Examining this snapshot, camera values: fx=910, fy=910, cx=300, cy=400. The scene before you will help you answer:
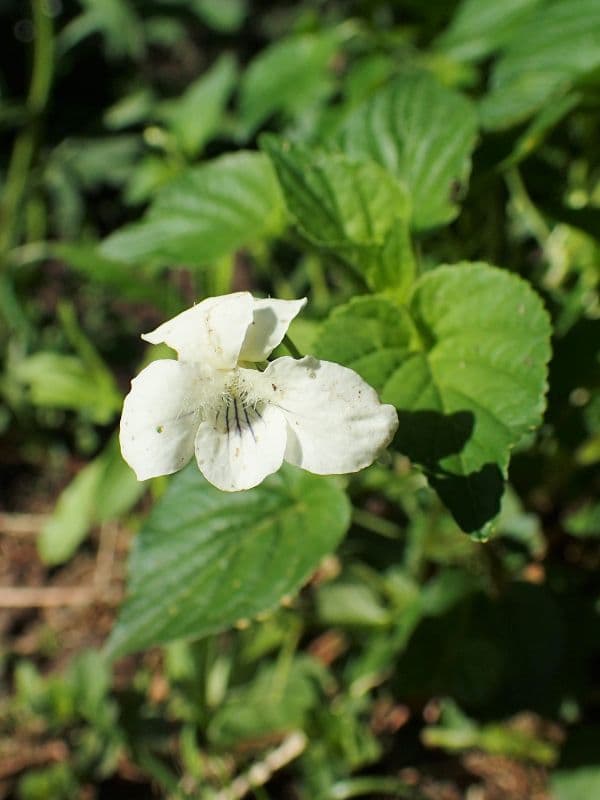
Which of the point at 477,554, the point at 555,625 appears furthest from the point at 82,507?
the point at 555,625

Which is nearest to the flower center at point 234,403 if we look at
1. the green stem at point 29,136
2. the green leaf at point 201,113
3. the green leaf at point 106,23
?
the green leaf at point 201,113

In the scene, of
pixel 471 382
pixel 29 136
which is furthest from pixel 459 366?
pixel 29 136

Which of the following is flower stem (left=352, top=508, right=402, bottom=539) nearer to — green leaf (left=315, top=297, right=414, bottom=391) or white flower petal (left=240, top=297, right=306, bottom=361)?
green leaf (left=315, top=297, right=414, bottom=391)

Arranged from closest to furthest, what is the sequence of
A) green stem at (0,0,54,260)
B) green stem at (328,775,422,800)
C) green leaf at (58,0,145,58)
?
green stem at (328,775,422,800)
green stem at (0,0,54,260)
green leaf at (58,0,145,58)

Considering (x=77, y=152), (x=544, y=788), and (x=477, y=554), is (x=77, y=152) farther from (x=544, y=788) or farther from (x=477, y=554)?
(x=544, y=788)

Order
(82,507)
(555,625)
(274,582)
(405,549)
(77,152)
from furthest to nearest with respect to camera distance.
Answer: (77,152) → (82,507) → (405,549) → (555,625) → (274,582)

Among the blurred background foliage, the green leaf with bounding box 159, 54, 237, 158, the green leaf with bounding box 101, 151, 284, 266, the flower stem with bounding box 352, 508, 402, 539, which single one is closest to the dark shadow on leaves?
the blurred background foliage

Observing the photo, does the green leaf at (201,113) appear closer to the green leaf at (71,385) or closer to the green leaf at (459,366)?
the green leaf at (71,385)
